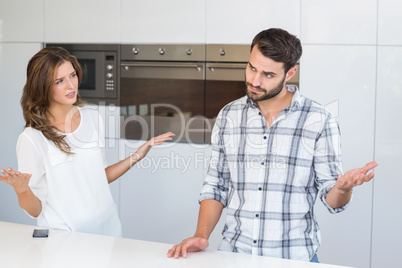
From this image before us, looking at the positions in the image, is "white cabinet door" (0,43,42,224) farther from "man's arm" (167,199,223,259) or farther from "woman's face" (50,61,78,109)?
"man's arm" (167,199,223,259)

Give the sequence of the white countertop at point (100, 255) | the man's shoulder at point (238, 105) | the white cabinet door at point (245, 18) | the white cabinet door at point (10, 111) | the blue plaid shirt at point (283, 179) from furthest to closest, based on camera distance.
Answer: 1. the white cabinet door at point (10, 111)
2. the white cabinet door at point (245, 18)
3. the man's shoulder at point (238, 105)
4. the blue plaid shirt at point (283, 179)
5. the white countertop at point (100, 255)

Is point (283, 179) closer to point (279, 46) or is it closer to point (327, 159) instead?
point (327, 159)

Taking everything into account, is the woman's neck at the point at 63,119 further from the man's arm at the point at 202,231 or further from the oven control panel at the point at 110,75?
the oven control panel at the point at 110,75

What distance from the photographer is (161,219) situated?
11.8 feet

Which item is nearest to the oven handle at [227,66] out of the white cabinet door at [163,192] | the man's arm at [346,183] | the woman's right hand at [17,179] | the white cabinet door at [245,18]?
the white cabinet door at [245,18]

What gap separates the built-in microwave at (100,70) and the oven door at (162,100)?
0.06m

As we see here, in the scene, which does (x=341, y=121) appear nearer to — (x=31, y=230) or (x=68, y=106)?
(x=68, y=106)

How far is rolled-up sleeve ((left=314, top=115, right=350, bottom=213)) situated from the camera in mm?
1840

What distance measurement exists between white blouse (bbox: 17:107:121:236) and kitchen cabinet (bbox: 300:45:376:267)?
60.4 inches

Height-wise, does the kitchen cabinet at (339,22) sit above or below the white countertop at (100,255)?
above

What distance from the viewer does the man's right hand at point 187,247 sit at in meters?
1.62

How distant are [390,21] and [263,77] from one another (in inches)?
61.0

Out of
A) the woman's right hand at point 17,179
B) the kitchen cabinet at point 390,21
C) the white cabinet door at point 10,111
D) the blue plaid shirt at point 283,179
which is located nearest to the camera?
the woman's right hand at point 17,179

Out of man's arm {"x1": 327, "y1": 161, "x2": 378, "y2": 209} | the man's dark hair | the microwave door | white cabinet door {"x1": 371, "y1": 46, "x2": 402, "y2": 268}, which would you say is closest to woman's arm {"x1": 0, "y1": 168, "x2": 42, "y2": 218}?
the man's dark hair
